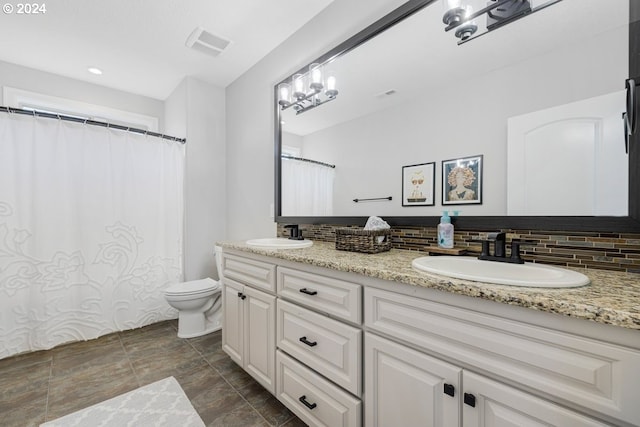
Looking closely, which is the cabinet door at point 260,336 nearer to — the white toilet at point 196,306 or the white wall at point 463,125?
the white wall at point 463,125

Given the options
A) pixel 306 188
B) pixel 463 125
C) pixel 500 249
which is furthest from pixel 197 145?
pixel 500 249

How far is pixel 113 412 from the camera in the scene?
1500 millimetres

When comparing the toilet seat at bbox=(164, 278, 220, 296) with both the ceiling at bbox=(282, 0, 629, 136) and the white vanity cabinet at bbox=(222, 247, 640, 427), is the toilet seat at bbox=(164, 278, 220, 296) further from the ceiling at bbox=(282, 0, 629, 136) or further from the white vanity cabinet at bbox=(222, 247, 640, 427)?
the ceiling at bbox=(282, 0, 629, 136)

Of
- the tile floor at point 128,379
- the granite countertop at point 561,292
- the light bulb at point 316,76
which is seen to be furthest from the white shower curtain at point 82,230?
the granite countertop at point 561,292

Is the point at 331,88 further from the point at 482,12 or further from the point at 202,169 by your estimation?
the point at 202,169

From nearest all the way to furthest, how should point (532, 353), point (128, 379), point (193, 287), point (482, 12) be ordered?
point (532, 353)
point (482, 12)
point (128, 379)
point (193, 287)

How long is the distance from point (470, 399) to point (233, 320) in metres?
1.45

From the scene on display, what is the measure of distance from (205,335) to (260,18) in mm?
2590

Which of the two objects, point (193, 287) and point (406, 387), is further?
point (193, 287)

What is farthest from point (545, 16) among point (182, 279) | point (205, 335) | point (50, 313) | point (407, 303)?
point (50, 313)

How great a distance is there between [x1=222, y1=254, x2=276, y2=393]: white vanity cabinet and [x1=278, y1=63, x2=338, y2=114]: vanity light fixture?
3.90ft

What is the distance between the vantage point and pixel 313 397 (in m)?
1.24

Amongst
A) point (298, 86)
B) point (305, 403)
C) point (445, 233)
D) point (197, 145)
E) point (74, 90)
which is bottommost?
point (305, 403)

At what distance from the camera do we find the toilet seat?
2.31 meters
